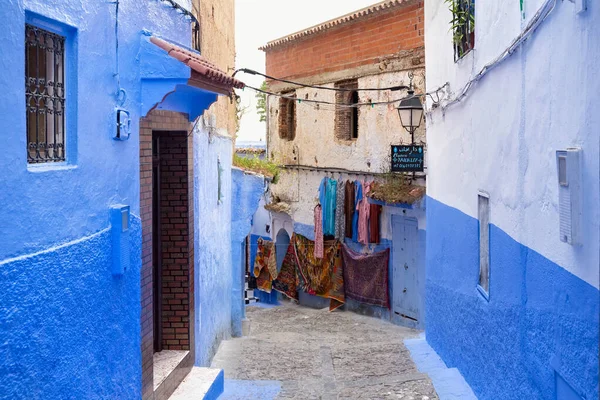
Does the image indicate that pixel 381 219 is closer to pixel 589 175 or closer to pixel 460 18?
pixel 460 18

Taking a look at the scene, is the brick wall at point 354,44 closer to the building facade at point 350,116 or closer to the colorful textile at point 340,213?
the building facade at point 350,116

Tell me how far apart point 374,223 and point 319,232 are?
2593 millimetres

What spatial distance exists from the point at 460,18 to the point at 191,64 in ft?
12.7

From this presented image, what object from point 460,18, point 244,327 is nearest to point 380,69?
point 244,327

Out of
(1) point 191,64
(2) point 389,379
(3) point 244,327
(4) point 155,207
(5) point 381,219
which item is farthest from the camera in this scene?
(5) point 381,219

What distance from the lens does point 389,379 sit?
9.73 metres

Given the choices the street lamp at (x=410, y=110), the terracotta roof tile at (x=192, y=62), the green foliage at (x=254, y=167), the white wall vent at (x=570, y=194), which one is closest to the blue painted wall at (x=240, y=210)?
the green foliage at (x=254, y=167)

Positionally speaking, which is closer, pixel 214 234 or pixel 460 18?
pixel 460 18

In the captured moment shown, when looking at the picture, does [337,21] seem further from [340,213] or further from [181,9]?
[181,9]

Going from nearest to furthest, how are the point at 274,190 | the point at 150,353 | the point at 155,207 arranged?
the point at 150,353, the point at 155,207, the point at 274,190

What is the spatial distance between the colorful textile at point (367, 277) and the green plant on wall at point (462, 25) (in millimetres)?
8427

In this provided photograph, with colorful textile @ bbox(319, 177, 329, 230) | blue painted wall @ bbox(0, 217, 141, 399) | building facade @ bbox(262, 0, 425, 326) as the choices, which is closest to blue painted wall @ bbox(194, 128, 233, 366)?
building facade @ bbox(262, 0, 425, 326)

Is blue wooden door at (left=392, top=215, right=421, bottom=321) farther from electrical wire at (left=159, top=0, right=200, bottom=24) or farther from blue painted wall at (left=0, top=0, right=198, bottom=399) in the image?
blue painted wall at (left=0, top=0, right=198, bottom=399)

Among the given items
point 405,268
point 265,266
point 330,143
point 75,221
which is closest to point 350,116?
point 330,143
